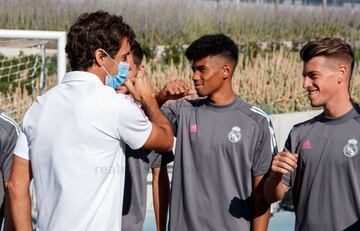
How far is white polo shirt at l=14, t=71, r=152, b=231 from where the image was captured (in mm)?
3908

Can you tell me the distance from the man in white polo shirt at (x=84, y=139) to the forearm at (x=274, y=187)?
26.2 inches

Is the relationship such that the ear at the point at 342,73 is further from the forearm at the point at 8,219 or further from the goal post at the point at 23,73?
the goal post at the point at 23,73

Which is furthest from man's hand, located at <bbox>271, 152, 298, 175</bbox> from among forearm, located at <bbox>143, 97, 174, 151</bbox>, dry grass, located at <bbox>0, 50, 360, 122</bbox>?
dry grass, located at <bbox>0, 50, 360, 122</bbox>

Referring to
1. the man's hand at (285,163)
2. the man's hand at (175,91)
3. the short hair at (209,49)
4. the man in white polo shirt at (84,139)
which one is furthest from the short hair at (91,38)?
the short hair at (209,49)

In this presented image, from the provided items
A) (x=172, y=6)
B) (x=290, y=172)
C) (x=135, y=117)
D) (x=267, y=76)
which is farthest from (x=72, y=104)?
(x=172, y=6)

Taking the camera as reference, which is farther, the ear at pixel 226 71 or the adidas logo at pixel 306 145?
the ear at pixel 226 71

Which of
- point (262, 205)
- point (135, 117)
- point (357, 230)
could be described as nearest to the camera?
point (135, 117)

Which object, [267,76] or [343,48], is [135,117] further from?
[267,76]

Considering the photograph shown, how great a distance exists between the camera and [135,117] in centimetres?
393

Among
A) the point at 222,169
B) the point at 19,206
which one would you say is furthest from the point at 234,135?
the point at 19,206

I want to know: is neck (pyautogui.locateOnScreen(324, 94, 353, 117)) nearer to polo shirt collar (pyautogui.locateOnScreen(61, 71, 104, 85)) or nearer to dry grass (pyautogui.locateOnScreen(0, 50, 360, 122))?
polo shirt collar (pyautogui.locateOnScreen(61, 71, 104, 85))

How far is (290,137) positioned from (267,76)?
8050 mm

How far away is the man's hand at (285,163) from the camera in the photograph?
4.28 metres

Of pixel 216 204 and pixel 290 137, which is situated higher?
pixel 290 137
